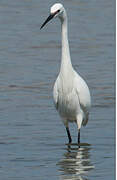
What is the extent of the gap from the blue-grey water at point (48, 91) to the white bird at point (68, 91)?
370 mm

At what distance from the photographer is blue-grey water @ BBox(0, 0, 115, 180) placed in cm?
984

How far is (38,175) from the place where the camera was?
926 cm

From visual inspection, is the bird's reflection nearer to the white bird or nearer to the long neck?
the white bird

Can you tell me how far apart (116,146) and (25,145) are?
1.42 m

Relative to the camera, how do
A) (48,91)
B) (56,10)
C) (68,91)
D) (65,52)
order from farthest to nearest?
(48,91), (68,91), (65,52), (56,10)

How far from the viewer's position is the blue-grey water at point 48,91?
9.84 meters

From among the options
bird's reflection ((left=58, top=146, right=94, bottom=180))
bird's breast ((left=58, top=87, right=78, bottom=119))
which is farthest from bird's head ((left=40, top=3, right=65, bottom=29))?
bird's reflection ((left=58, top=146, right=94, bottom=180))

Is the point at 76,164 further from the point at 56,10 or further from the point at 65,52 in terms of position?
the point at 56,10

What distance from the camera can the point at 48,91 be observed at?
45.7 feet

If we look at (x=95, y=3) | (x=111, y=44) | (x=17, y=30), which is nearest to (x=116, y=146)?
(x=111, y=44)

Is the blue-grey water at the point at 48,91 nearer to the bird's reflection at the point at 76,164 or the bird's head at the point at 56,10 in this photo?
the bird's reflection at the point at 76,164

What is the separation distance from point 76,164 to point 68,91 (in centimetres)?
130

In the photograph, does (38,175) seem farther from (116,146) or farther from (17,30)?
(17,30)

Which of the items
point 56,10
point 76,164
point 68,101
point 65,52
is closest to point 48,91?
point 68,101
